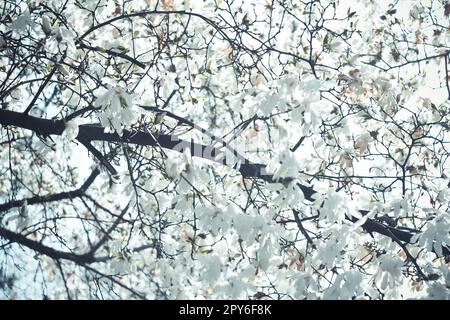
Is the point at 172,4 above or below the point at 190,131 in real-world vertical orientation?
above

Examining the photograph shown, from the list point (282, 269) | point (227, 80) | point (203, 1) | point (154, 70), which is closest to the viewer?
point (282, 269)

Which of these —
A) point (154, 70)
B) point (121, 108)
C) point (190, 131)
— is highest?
point (154, 70)

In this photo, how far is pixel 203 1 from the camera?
146 inches

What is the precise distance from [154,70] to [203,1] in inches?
34.0

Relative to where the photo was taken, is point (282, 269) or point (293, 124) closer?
point (293, 124)

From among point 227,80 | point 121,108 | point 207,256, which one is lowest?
point 207,256

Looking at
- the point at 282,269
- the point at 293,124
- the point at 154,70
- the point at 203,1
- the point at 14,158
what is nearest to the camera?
the point at 293,124

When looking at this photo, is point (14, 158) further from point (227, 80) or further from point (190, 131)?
point (190, 131)

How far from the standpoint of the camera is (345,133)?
11.5ft

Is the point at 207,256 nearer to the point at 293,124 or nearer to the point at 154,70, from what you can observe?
the point at 293,124

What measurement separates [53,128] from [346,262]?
2.41 meters

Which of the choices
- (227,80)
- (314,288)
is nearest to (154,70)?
(227,80)

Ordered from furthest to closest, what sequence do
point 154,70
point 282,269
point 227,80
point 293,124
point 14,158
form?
point 14,158
point 227,80
point 154,70
point 282,269
point 293,124
